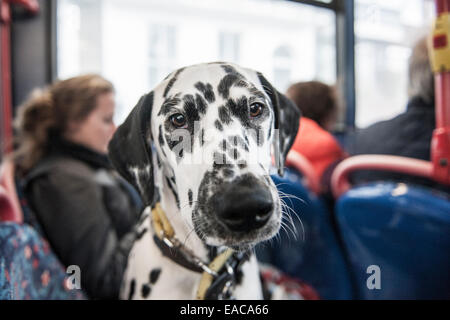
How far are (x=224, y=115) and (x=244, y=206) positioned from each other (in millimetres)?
169

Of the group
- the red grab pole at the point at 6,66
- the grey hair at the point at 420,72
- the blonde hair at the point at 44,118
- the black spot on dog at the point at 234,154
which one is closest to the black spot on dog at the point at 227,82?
the black spot on dog at the point at 234,154

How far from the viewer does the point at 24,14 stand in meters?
2.26

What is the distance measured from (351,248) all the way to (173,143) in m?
0.75

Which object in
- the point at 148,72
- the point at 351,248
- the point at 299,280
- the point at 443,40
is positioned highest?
the point at 443,40

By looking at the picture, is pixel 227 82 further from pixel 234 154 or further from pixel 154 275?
pixel 154 275

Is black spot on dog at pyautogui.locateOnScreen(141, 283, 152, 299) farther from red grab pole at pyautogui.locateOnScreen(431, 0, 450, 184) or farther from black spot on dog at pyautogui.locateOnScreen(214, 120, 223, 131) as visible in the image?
red grab pole at pyautogui.locateOnScreen(431, 0, 450, 184)

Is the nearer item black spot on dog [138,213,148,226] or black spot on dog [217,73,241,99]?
black spot on dog [217,73,241,99]

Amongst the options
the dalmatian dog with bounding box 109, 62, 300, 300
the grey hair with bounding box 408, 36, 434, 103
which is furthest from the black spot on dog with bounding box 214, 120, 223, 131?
the grey hair with bounding box 408, 36, 434, 103

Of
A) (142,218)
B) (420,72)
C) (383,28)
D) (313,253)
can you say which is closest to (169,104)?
(142,218)

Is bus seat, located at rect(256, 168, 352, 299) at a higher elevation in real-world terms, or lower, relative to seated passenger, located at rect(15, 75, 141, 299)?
lower

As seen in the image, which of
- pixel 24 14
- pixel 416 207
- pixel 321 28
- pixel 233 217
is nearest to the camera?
pixel 233 217

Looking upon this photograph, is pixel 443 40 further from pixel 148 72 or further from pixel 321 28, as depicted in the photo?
pixel 148 72

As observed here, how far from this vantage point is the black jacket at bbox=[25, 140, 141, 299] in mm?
1014

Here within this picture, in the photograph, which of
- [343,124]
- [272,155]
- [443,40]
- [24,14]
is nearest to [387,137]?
[443,40]
